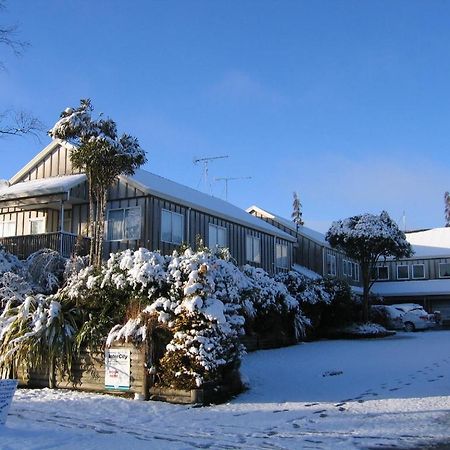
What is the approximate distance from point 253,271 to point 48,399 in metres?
9.69

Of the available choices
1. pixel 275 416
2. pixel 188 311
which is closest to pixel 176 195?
pixel 188 311

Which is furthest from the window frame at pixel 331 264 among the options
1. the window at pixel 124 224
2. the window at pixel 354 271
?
the window at pixel 124 224

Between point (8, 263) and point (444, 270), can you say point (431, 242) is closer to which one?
point (444, 270)

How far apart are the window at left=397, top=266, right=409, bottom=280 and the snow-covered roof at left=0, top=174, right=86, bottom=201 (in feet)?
93.4

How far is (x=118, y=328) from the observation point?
12008mm

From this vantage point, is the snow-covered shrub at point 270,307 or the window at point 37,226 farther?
the window at point 37,226

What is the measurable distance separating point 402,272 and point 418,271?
3.78 feet

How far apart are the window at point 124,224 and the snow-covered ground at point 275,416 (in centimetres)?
832

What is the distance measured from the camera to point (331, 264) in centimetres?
3909

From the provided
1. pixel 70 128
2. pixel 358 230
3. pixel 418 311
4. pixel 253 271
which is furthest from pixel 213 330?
pixel 418 311

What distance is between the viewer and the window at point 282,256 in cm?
3060

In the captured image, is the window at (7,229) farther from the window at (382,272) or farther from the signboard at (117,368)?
the window at (382,272)

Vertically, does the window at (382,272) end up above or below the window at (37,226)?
below

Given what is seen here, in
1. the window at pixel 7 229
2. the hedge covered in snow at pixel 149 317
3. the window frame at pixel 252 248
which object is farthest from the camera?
the window frame at pixel 252 248
